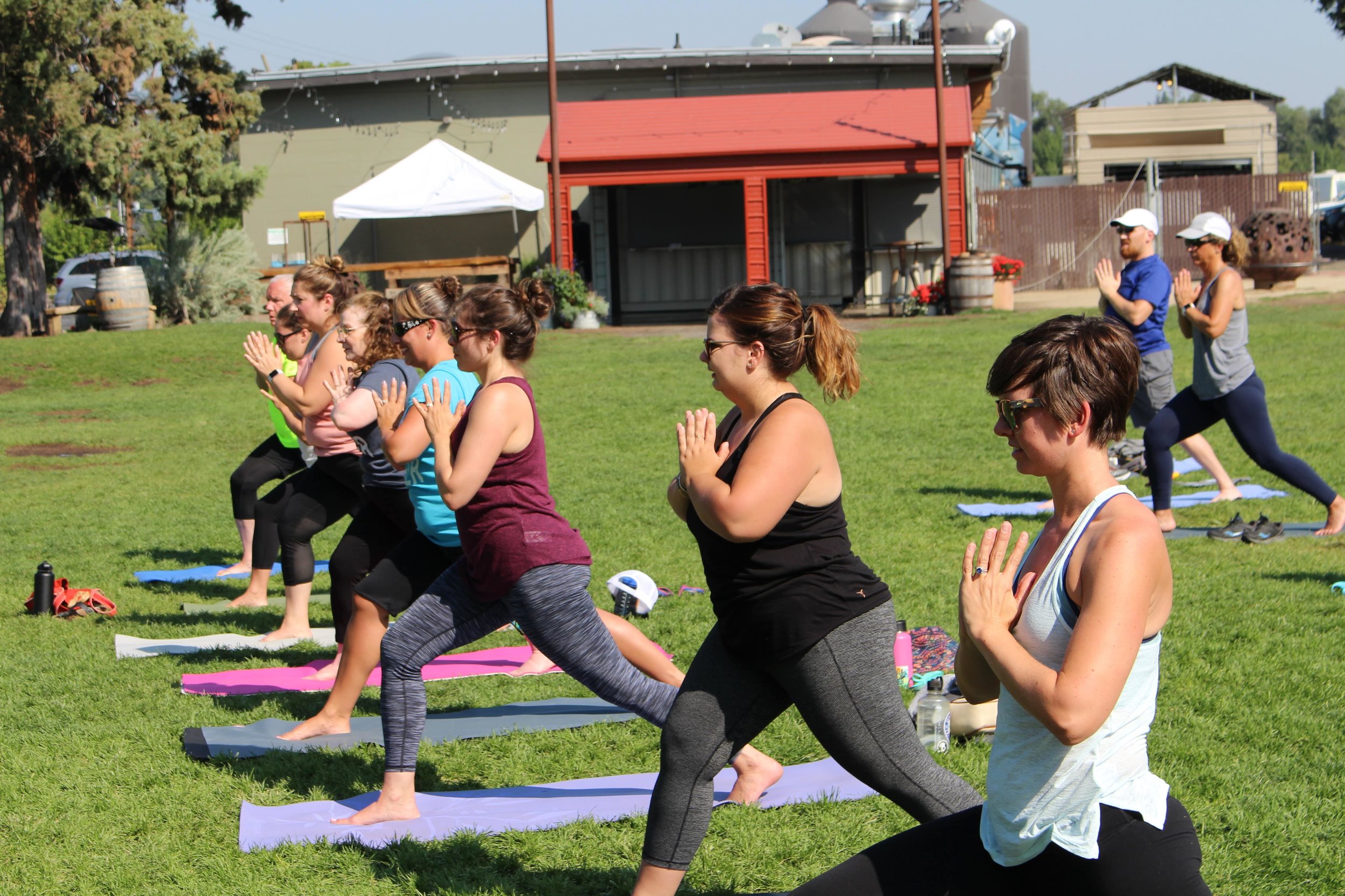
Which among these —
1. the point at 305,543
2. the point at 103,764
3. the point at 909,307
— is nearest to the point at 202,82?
the point at 909,307

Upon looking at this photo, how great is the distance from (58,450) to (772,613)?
13.6m

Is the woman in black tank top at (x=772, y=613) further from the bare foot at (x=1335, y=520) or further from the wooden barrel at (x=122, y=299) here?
the wooden barrel at (x=122, y=299)

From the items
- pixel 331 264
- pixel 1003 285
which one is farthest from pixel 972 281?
pixel 331 264

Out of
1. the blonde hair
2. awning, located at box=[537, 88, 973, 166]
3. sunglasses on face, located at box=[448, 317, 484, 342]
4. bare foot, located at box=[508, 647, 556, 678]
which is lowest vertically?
bare foot, located at box=[508, 647, 556, 678]

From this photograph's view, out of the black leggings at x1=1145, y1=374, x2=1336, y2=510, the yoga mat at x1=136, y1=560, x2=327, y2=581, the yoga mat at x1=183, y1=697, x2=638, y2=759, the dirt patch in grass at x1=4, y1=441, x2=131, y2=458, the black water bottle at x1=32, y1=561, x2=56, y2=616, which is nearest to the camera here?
the yoga mat at x1=183, y1=697, x2=638, y2=759

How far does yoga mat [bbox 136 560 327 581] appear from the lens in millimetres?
8461

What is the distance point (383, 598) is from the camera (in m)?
4.77

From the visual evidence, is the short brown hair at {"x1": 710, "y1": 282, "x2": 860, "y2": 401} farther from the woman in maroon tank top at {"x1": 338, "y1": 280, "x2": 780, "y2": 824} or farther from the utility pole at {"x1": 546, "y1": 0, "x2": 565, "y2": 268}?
the utility pole at {"x1": 546, "y1": 0, "x2": 565, "y2": 268}

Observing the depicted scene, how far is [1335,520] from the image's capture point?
311 inches

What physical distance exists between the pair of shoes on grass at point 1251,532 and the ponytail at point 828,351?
5.44 metres

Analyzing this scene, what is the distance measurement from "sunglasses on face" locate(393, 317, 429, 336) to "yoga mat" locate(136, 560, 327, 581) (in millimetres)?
4227

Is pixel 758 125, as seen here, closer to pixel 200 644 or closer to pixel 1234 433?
pixel 1234 433

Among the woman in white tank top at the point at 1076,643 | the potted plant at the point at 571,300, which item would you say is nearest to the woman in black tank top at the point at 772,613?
the woman in white tank top at the point at 1076,643

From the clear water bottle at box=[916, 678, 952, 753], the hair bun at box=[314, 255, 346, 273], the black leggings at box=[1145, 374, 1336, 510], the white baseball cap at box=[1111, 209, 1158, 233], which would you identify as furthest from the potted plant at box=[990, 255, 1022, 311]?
the clear water bottle at box=[916, 678, 952, 753]
